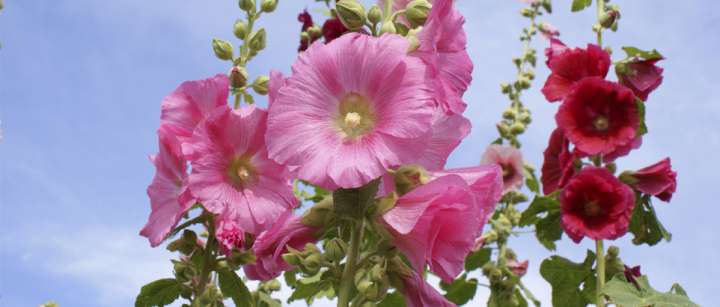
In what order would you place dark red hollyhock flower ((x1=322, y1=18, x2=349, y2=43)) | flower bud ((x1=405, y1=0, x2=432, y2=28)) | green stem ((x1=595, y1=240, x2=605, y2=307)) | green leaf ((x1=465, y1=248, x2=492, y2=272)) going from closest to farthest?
flower bud ((x1=405, y1=0, x2=432, y2=28))
green stem ((x1=595, y1=240, x2=605, y2=307))
dark red hollyhock flower ((x1=322, y1=18, x2=349, y2=43))
green leaf ((x1=465, y1=248, x2=492, y2=272))

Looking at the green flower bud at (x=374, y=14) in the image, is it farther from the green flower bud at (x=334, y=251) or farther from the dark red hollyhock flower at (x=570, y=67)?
the dark red hollyhock flower at (x=570, y=67)

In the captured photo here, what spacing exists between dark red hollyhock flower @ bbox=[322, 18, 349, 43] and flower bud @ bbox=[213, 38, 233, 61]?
72 centimetres

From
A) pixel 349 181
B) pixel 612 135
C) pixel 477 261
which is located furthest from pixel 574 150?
pixel 349 181

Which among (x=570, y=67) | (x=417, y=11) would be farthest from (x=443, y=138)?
(x=570, y=67)

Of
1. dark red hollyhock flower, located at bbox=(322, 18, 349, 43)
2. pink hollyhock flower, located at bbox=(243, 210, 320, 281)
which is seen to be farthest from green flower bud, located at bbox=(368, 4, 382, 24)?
dark red hollyhock flower, located at bbox=(322, 18, 349, 43)

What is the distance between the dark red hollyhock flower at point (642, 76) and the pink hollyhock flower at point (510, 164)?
1270 millimetres

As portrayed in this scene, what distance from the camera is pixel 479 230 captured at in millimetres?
1138

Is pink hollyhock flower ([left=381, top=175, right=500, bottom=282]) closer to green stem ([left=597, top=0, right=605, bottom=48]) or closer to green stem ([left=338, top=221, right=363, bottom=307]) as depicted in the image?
green stem ([left=338, top=221, right=363, bottom=307])

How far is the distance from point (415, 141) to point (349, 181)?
0.43 ft

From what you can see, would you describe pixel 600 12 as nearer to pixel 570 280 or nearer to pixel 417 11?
pixel 570 280

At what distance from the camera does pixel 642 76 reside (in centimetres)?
268

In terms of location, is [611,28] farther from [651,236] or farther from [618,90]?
[651,236]

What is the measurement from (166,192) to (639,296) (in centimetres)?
150

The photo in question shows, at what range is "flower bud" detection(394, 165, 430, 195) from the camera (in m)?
1.16
